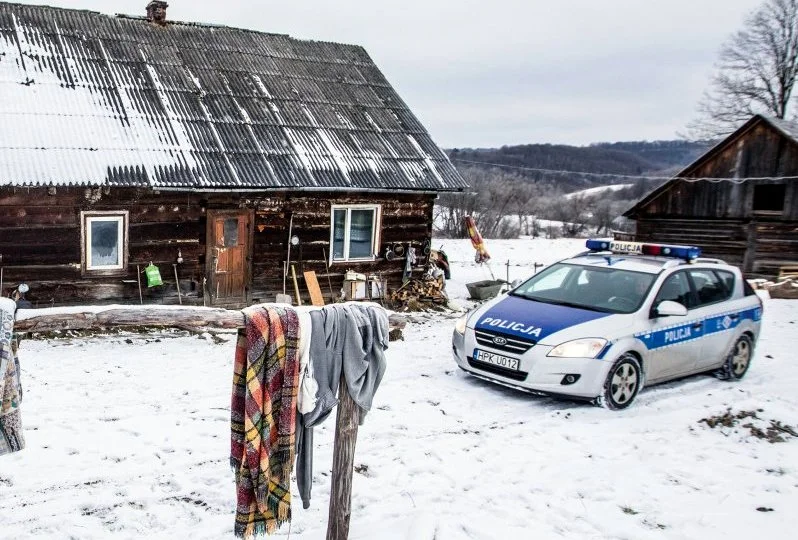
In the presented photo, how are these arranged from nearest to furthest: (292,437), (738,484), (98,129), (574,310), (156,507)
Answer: (292,437) → (156,507) → (738,484) → (574,310) → (98,129)

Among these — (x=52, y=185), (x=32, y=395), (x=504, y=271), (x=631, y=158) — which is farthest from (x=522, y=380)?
(x=631, y=158)

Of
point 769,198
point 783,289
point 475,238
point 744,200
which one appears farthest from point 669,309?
point 769,198

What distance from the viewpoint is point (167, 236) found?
41.0 feet

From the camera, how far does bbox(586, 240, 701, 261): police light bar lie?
8.82 m

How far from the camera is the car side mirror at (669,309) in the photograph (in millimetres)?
7793

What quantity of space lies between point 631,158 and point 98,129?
13914 centimetres

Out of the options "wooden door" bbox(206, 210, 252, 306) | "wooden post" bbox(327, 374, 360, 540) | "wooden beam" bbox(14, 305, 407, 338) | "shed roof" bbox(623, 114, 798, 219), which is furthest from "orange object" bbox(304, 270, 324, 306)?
"shed roof" bbox(623, 114, 798, 219)

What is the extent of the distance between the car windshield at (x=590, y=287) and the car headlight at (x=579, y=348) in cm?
67

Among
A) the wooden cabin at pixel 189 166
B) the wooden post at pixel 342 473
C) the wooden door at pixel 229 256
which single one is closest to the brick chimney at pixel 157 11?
the wooden cabin at pixel 189 166

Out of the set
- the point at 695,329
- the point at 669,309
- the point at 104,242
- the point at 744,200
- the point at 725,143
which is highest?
the point at 725,143

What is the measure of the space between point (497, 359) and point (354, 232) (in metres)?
A: 7.34

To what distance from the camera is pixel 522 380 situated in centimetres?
752

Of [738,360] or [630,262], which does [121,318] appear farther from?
[738,360]

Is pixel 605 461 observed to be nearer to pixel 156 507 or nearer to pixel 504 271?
pixel 156 507
